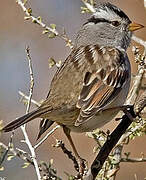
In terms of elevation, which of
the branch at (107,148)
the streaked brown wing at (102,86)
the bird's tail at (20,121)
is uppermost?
the streaked brown wing at (102,86)

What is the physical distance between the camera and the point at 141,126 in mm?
4012

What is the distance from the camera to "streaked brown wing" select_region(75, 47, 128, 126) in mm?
4258

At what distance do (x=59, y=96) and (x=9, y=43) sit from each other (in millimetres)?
4811

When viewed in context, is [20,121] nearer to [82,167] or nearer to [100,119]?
[82,167]

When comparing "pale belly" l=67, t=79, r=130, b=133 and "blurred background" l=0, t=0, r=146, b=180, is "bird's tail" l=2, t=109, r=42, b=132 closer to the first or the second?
"pale belly" l=67, t=79, r=130, b=133

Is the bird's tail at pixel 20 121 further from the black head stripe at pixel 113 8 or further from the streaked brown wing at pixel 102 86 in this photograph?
the black head stripe at pixel 113 8

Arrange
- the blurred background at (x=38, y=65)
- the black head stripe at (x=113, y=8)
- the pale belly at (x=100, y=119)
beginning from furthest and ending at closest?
1. the blurred background at (x=38, y=65)
2. the black head stripe at (x=113, y=8)
3. the pale belly at (x=100, y=119)

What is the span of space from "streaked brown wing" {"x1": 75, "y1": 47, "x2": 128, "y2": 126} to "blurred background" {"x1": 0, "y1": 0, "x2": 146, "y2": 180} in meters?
2.85

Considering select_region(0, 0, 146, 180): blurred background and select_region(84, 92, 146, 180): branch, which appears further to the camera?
select_region(0, 0, 146, 180): blurred background

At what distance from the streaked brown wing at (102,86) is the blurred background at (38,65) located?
2846 mm

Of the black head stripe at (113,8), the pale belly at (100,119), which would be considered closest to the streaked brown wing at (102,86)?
the pale belly at (100,119)

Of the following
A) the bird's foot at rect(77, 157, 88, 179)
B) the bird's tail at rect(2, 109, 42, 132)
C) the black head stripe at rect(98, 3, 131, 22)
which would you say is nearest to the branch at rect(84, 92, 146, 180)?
the bird's foot at rect(77, 157, 88, 179)

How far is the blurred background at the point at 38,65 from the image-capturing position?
25.6ft

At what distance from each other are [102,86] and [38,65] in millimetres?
4514
